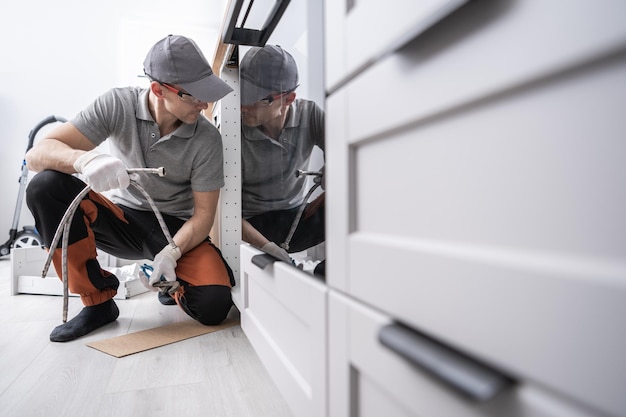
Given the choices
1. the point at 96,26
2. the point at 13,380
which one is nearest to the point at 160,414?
the point at 13,380

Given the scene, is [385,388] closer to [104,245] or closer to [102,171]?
[102,171]

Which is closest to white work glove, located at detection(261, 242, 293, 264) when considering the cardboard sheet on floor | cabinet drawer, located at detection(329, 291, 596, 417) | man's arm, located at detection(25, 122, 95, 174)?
cabinet drawer, located at detection(329, 291, 596, 417)

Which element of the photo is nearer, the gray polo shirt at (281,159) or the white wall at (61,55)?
the gray polo shirt at (281,159)

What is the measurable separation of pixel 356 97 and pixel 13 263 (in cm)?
200

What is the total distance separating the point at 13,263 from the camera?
172 centimetres

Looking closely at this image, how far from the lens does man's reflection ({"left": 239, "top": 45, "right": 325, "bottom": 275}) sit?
1.87ft

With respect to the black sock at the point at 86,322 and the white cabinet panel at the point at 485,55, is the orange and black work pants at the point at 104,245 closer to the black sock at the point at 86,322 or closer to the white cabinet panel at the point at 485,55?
the black sock at the point at 86,322

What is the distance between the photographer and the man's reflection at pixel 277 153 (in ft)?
1.87

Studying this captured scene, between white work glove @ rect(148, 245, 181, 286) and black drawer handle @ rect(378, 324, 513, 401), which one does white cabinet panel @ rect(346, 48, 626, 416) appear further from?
white work glove @ rect(148, 245, 181, 286)

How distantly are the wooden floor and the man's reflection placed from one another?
313 mm

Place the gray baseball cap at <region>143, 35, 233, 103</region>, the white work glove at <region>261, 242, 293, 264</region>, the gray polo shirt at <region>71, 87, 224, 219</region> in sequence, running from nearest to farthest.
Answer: the white work glove at <region>261, 242, 293, 264</region> < the gray baseball cap at <region>143, 35, 233, 103</region> < the gray polo shirt at <region>71, 87, 224, 219</region>

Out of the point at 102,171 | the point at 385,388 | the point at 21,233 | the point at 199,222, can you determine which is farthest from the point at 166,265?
the point at 21,233

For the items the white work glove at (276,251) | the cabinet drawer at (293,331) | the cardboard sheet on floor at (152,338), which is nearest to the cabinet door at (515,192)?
the cabinet drawer at (293,331)

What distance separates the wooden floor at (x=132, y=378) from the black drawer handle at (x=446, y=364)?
0.52 meters
